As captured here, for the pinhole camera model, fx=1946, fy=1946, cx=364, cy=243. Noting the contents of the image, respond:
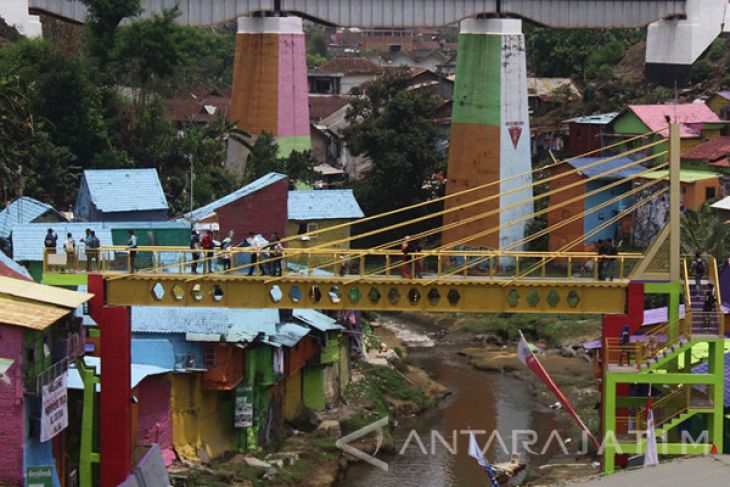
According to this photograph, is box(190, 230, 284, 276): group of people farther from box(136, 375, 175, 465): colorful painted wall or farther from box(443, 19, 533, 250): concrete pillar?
Answer: box(443, 19, 533, 250): concrete pillar

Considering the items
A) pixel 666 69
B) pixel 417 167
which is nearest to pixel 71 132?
pixel 417 167

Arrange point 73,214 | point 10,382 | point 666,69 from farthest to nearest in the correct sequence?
point 666,69, point 73,214, point 10,382

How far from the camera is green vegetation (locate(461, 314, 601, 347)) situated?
270 ft

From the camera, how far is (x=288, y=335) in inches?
2340

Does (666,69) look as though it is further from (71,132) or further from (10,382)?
(10,382)

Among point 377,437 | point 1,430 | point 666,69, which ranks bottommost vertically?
point 377,437

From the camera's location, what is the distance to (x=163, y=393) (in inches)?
2125

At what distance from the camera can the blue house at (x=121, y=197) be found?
67.5 metres

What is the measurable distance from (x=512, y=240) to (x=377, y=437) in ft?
95.4

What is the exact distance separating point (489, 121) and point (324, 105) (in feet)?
107

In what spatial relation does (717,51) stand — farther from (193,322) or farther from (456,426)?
(193,322)

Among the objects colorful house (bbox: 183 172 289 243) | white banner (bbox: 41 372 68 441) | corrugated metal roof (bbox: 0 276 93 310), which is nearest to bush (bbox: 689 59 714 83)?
colorful house (bbox: 183 172 289 243)

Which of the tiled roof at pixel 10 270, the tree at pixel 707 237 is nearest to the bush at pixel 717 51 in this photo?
the tree at pixel 707 237

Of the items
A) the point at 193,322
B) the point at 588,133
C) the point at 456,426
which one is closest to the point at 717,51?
the point at 588,133
